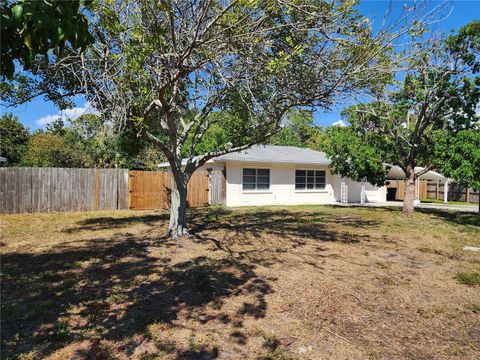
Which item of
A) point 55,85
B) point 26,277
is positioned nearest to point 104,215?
point 55,85

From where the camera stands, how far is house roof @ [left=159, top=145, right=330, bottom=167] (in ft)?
61.5

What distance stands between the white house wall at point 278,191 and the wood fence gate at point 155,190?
1.65 meters

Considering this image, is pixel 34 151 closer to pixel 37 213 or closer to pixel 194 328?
pixel 37 213

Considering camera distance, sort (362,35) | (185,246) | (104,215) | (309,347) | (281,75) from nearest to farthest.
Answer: (309,347)
(362,35)
(281,75)
(185,246)
(104,215)

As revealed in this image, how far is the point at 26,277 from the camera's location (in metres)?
5.49

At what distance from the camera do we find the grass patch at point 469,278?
18.6 feet

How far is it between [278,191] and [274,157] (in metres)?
2.15

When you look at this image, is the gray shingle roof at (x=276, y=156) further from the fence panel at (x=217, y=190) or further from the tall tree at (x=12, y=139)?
the tall tree at (x=12, y=139)

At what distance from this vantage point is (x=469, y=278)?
5.84 m

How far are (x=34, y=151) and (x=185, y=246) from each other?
947 inches

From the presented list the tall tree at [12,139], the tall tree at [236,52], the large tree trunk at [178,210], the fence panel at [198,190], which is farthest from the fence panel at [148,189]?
the tall tree at [12,139]

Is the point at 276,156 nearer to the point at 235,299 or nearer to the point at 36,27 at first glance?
the point at 235,299

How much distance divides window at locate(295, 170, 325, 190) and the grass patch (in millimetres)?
15582

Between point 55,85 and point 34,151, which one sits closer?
point 55,85
